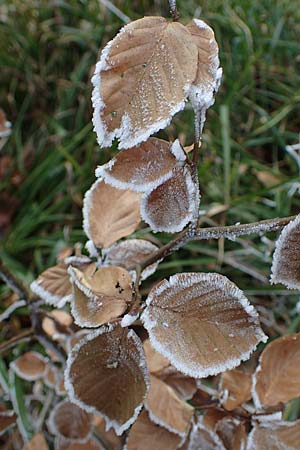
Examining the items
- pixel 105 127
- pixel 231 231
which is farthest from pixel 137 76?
pixel 231 231

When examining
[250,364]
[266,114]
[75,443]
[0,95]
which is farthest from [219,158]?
[75,443]

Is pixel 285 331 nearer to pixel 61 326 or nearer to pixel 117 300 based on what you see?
pixel 61 326

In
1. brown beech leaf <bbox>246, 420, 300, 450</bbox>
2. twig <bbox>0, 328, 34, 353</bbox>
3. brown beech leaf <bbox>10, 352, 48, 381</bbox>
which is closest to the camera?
brown beech leaf <bbox>246, 420, 300, 450</bbox>

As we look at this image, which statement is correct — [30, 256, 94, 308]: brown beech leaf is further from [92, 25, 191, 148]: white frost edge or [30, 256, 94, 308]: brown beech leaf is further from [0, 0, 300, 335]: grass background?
[0, 0, 300, 335]: grass background

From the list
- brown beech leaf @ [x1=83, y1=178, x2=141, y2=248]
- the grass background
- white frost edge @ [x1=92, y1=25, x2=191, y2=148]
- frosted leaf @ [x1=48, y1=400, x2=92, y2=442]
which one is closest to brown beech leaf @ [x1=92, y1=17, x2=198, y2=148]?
white frost edge @ [x1=92, y1=25, x2=191, y2=148]

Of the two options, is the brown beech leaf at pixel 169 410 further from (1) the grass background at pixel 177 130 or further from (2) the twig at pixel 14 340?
(1) the grass background at pixel 177 130
